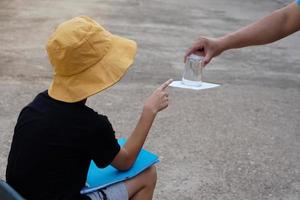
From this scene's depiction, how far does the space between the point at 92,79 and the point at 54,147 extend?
30cm

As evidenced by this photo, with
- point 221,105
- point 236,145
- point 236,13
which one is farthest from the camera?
point 236,13

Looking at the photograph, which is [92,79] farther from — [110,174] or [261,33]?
[261,33]

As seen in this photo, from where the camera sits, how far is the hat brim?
222cm

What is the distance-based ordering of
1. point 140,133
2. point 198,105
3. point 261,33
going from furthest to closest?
point 198,105 → point 261,33 → point 140,133

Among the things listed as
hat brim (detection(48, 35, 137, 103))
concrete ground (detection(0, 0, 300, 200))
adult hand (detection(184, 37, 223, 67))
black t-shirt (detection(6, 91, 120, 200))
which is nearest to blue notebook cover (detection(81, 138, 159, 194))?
black t-shirt (detection(6, 91, 120, 200))

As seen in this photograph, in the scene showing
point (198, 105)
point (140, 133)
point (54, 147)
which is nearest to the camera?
point (54, 147)

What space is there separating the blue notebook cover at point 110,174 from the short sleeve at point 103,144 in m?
0.11

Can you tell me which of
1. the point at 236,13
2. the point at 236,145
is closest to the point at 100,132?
the point at 236,145

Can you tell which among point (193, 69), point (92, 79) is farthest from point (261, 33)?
point (92, 79)

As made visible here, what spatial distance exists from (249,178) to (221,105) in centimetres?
147

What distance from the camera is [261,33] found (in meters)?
2.65

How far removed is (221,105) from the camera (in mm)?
5113

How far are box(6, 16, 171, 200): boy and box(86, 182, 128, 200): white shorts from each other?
0.05 meters

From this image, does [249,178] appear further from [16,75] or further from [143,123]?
[16,75]
